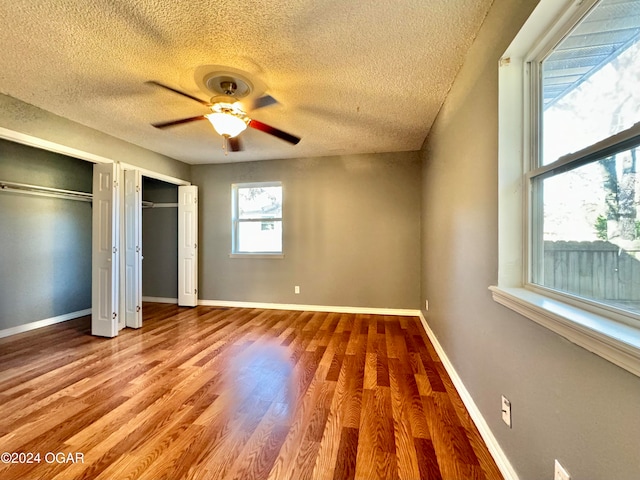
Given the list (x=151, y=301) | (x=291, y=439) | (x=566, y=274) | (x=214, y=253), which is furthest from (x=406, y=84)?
(x=151, y=301)

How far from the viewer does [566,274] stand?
3.67 ft

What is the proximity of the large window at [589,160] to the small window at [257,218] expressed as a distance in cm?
370

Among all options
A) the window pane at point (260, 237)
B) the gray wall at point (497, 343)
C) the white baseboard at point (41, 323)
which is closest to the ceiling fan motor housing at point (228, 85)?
the gray wall at point (497, 343)

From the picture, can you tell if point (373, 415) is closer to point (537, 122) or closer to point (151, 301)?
point (537, 122)

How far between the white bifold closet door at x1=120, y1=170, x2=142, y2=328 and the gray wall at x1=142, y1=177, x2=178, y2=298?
1260 mm

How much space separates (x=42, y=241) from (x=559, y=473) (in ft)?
17.5

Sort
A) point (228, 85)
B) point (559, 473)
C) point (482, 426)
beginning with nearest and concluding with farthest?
point (559, 473), point (482, 426), point (228, 85)

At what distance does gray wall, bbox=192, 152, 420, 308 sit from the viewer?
4145mm

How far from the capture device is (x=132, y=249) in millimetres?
3672

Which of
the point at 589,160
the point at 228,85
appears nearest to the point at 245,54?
the point at 228,85

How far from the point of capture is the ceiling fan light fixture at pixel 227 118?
207cm

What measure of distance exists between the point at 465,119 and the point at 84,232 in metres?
5.19

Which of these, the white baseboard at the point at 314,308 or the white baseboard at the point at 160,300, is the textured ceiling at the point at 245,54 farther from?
the white baseboard at the point at 160,300

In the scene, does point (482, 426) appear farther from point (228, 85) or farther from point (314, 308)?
point (314, 308)
